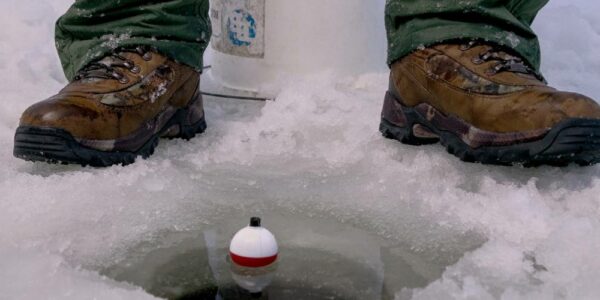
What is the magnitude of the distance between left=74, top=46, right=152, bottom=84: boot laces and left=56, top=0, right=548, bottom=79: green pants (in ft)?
0.05

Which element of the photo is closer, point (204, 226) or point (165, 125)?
point (204, 226)

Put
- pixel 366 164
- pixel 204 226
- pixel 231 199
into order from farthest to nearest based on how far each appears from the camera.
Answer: pixel 366 164
pixel 231 199
pixel 204 226

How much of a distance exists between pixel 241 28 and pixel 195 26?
0.38 m

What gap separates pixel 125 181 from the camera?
1133mm

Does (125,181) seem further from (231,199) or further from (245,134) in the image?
(245,134)

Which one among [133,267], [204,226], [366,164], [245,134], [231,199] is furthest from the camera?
[245,134]

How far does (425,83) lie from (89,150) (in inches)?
25.1

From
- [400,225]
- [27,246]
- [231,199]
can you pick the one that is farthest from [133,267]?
[400,225]

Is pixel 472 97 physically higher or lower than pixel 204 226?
higher

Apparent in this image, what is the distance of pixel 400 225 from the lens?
1.03 metres

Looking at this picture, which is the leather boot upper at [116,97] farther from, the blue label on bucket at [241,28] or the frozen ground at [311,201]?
the blue label on bucket at [241,28]

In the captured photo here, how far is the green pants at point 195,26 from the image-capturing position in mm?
1278

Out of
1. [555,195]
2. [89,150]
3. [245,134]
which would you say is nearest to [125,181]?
[89,150]

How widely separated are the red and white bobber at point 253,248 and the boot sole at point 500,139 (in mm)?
509
